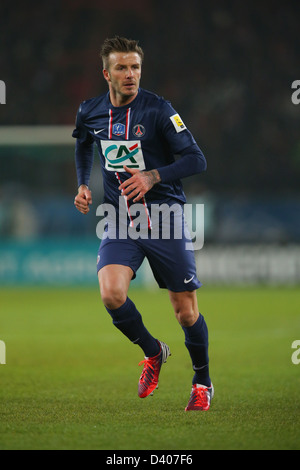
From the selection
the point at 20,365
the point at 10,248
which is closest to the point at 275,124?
the point at 10,248

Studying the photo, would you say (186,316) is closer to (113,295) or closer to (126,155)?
(113,295)

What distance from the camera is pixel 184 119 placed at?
68.8 ft

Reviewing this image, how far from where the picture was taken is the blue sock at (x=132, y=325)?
485 centimetres

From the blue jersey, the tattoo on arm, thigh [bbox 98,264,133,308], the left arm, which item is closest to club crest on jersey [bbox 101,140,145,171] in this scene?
the blue jersey

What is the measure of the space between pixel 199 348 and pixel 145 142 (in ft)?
4.41

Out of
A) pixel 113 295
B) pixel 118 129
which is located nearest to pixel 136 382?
pixel 113 295

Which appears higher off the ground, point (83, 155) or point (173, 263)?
point (83, 155)

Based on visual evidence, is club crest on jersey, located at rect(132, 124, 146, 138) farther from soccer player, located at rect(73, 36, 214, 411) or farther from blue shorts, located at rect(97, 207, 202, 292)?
blue shorts, located at rect(97, 207, 202, 292)

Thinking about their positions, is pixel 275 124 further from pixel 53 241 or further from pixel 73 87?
pixel 53 241

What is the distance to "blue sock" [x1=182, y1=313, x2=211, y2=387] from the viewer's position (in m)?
4.94

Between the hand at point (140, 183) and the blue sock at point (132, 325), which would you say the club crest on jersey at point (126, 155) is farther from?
the blue sock at point (132, 325)

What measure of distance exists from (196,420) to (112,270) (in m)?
1.04

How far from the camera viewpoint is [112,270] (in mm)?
4801

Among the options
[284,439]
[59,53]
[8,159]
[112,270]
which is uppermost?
[59,53]
